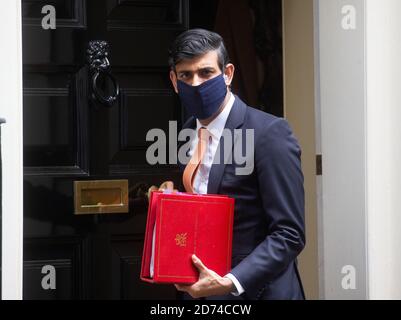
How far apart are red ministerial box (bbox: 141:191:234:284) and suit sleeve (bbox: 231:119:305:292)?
3.9 inches

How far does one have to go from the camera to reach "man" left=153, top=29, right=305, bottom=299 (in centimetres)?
219

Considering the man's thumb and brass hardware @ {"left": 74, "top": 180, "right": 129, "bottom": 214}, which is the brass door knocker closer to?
brass hardware @ {"left": 74, "top": 180, "right": 129, "bottom": 214}

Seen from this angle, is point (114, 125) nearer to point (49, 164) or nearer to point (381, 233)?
point (49, 164)

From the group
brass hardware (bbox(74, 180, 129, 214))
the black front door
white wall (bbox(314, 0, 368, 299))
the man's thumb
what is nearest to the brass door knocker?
the black front door

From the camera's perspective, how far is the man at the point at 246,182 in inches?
86.2

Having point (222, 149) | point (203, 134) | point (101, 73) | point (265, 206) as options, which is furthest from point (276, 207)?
point (101, 73)

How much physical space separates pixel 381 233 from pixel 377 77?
25.5 inches

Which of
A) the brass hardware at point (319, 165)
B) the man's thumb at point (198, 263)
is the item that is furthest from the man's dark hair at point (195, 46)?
the brass hardware at point (319, 165)

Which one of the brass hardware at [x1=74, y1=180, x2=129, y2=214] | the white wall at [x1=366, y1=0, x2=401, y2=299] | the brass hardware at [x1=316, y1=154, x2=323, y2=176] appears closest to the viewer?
the white wall at [x1=366, y1=0, x2=401, y2=299]

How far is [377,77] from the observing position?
3041 millimetres

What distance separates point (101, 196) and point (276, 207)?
1182 mm

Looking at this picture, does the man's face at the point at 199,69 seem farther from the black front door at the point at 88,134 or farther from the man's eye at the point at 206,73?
the black front door at the point at 88,134

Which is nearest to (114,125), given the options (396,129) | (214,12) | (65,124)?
(65,124)

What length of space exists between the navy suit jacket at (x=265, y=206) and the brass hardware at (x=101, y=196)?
0.98 metres
